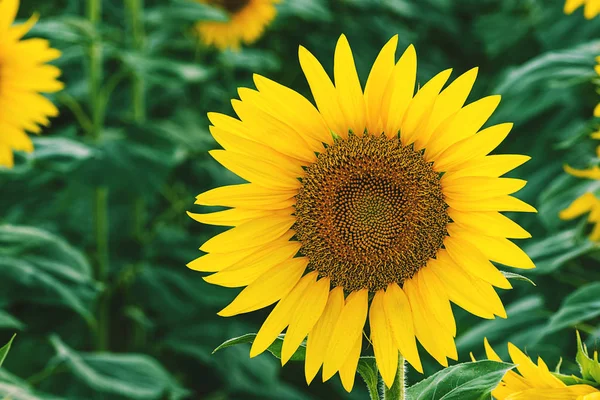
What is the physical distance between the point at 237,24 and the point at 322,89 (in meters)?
2.46

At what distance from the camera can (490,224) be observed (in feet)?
3.02

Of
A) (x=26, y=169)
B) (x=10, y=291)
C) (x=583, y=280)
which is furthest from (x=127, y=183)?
(x=583, y=280)

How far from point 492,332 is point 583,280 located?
0.30 metres

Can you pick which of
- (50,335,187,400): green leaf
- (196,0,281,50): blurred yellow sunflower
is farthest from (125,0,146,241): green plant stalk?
(50,335,187,400): green leaf

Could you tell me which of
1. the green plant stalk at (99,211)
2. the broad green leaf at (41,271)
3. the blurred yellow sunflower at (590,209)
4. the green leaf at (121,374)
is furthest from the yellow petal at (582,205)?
the green plant stalk at (99,211)

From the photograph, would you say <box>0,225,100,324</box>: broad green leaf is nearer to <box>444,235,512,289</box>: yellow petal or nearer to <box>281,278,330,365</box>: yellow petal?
<box>281,278,330,365</box>: yellow petal

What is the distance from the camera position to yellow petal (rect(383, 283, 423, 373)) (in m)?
0.91

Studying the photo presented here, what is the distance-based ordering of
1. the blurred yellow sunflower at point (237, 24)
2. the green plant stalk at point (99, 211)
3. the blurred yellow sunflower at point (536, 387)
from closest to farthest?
1. the blurred yellow sunflower at point (536, 387)
2. the green plant stalk at point (99, 211)
3. the blurred yellow sunflower at point (237, 24)

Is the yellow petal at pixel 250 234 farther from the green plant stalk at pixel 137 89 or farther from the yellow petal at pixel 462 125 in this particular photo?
the green plant stalk at pixel 137 89

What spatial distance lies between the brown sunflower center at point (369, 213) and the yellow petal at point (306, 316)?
24 mm

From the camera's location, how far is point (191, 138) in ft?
8.80

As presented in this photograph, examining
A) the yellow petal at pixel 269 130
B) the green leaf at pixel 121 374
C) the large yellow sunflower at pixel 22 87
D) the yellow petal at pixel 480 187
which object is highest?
the large yellow sunflower at pixel 22 87

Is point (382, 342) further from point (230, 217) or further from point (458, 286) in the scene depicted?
point (230, 217)

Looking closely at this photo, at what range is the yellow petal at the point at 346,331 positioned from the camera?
3.07 ft
